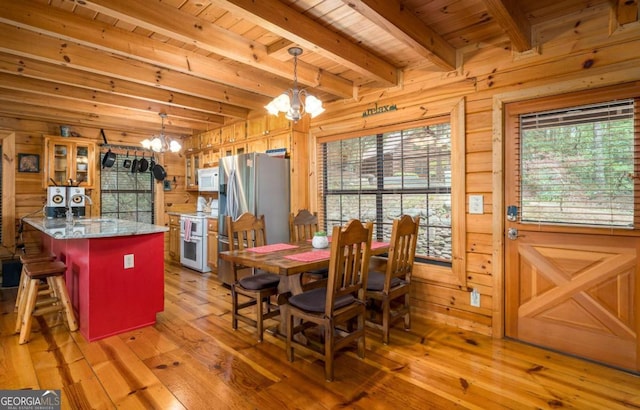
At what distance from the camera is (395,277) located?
2.83 m

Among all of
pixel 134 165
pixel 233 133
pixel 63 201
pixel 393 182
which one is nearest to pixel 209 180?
pixel 233 133

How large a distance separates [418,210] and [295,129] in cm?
187

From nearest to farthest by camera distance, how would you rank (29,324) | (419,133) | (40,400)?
(40,400)
(29,324)
(419,133)

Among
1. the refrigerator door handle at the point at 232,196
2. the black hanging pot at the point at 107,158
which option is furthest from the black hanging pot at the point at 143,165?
the refrigerator door handle at the point at 232,196

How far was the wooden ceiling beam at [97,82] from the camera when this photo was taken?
3082mm

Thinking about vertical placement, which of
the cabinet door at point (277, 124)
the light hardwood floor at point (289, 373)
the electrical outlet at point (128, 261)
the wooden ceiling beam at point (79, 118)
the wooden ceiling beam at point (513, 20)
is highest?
the wooden ceiling beam at point (79, 118)

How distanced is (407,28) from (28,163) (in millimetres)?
5611

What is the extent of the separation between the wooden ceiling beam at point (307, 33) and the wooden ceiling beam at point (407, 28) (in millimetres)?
484

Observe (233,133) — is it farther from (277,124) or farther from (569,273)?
(569,273)

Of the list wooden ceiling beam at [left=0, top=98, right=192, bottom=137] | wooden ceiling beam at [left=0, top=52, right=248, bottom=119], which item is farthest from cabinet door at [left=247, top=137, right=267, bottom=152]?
wooden ceiling beam at [left=0, top=98, right=192, bottom=137]

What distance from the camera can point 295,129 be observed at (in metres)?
4.26

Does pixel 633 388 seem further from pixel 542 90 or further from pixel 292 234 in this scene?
pixel 292 234

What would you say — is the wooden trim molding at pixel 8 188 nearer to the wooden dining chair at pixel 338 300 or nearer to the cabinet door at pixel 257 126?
the cabinet door at pixel 257 126

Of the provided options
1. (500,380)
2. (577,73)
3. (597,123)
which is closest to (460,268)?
(500,380)
